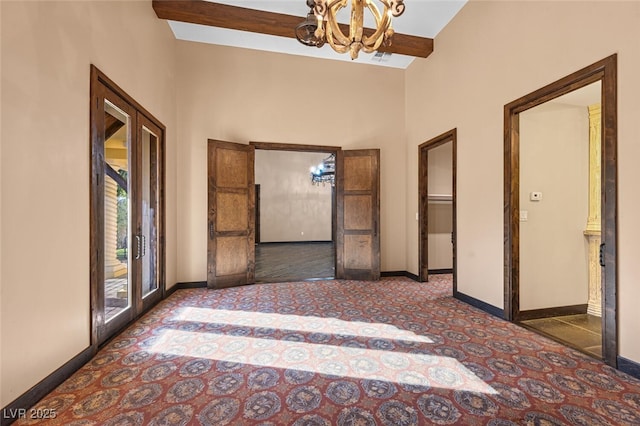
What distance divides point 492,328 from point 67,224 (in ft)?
13.4

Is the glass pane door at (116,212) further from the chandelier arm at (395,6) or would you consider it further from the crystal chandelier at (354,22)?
the chandelier arm at (395,6)

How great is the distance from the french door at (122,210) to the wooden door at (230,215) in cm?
78

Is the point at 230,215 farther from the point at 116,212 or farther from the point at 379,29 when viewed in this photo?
the point at 379,29

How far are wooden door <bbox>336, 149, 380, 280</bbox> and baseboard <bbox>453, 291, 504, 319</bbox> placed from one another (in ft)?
4.91

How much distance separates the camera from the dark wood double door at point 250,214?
15.1ft

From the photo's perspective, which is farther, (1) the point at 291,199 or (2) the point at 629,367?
(1) the point at 291,199

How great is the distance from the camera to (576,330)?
119 inches

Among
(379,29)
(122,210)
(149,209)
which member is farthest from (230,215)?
(379,29)

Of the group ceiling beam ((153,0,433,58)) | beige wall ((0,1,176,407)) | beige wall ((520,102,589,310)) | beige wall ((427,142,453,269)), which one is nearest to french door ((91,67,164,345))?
beige wall ((0,1,176,407))

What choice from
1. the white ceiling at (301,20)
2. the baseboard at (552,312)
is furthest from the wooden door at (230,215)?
the baseboard at (552,312)

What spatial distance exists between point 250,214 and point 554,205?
442 centimetres

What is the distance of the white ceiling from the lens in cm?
398

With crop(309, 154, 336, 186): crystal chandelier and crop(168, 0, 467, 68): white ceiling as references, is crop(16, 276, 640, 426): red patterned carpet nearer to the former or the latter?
crop(168, 0, 467, 68): white ceiling

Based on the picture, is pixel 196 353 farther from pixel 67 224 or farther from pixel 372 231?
pixel 372 231
